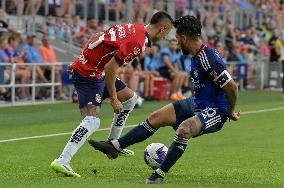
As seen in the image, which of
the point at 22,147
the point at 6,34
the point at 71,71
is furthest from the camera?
the point at 6,34

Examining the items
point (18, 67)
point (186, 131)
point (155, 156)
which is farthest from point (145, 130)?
point (18, 67)

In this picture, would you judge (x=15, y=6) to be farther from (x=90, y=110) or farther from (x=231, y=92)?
(x=231, y=92)

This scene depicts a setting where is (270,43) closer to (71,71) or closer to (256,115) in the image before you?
(256,115)

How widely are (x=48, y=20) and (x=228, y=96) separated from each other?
16.9 meters

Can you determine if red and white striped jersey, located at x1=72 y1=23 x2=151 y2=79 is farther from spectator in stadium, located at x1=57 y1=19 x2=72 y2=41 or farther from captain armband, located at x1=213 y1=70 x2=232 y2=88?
spectator in stadium, located at x1=57 y1=19 x2=72 y2=41

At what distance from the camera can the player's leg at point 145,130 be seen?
10492mm

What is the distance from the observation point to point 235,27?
36.9 meters

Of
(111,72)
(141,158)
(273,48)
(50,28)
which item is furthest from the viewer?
(273,48)

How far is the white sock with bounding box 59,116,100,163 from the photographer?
10273mm

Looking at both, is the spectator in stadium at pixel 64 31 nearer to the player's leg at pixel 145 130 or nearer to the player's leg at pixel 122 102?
the player's leg at pixel 122 102

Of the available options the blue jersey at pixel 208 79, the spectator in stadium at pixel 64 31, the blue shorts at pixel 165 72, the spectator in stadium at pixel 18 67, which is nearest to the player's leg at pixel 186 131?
the blue jersey at pixel 208 79

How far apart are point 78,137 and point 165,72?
15535 mm

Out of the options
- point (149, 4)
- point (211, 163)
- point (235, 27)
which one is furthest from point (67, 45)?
point (211, 163)

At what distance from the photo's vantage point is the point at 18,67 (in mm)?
22125
